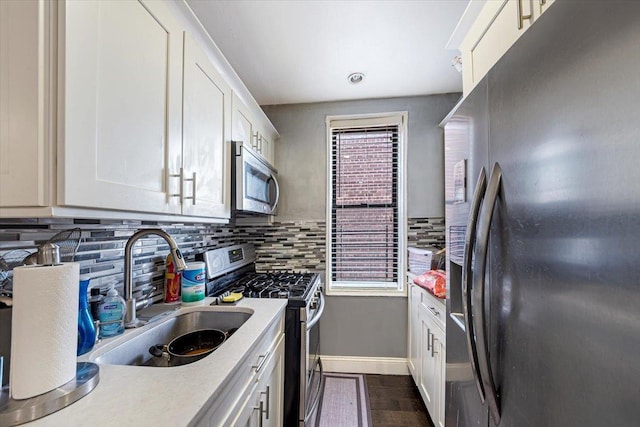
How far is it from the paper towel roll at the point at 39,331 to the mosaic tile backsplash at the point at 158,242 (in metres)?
0.29

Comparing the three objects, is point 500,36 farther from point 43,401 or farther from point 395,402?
point 395,402

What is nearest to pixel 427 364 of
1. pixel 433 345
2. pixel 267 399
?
pixel 433 345

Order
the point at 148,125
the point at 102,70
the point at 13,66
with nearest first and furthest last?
the point at 13,66, the point at 102,70, the point at 148,125

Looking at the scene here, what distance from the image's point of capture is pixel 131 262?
3.58 feet

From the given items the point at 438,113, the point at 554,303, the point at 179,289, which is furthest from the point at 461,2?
the point at 179,289

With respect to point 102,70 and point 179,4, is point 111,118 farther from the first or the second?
point 179,4

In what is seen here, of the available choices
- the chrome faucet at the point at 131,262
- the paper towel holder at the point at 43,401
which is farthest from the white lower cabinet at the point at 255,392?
the chrome faucet at the point at 131,262

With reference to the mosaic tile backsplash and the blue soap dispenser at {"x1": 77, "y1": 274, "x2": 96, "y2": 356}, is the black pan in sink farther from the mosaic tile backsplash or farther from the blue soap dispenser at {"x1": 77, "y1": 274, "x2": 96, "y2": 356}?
the mosaic tile backsplash

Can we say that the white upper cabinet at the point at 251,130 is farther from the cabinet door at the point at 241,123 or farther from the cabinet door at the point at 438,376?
the cabinet door at the point at 438,376

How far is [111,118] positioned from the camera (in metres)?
0.77

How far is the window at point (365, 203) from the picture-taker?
2576mm

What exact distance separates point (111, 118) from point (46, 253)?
1.29 feet

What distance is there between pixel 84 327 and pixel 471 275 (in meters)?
1.23

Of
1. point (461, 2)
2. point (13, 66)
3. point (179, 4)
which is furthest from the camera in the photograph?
point (461, 2)
